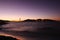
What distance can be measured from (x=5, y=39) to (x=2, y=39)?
1.35ft

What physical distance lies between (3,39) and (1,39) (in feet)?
0.87

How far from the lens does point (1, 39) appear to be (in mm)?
17406

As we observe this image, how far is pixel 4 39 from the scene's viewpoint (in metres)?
17.5

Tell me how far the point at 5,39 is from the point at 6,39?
0.15 m

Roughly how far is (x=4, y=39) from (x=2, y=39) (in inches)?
10.9

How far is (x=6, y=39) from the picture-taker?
17656 mm

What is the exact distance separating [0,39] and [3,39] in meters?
0.40

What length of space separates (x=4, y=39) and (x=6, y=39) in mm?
280

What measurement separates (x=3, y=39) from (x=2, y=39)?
14 cm

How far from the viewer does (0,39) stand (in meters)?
17.4

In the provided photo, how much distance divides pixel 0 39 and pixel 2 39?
27cm
